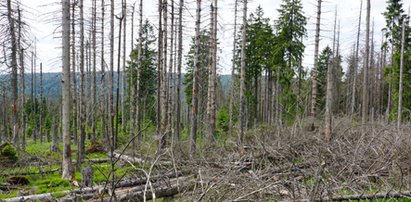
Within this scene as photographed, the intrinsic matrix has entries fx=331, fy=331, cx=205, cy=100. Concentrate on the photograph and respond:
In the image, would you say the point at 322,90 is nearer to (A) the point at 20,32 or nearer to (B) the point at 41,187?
(A) the point at 20,32

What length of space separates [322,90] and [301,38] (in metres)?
10.9

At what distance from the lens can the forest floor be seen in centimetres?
437

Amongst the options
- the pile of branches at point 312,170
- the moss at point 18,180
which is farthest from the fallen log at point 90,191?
the moss at point 18,180

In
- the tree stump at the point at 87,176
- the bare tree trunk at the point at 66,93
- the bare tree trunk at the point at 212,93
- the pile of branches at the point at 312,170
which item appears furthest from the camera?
the bare tree trunk at the point at 212,93

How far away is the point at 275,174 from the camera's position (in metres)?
5.62

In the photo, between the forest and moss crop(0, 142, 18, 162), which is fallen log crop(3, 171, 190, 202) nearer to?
the forest

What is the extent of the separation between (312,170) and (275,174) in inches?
44.7

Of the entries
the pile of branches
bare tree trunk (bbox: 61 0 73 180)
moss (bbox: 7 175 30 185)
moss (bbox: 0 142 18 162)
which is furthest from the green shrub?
the pile of branches

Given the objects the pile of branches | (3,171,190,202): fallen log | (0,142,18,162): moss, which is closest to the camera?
the pile of branches

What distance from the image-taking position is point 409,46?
79.5 ft

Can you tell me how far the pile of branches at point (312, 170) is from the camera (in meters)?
4.32

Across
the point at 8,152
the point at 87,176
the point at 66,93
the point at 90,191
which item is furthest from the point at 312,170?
the point at 8,152

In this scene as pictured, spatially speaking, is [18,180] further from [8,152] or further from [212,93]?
[212,93]

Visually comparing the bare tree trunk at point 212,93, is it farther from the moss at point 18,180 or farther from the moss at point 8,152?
the moss at point 8,152
